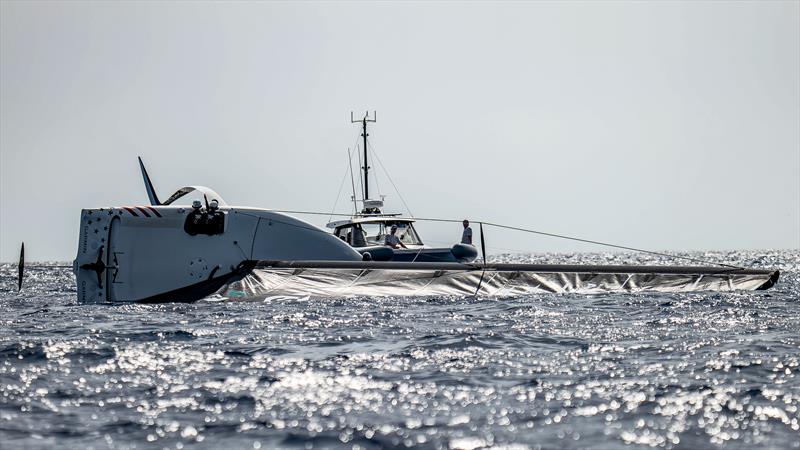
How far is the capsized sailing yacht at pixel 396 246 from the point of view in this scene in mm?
24203

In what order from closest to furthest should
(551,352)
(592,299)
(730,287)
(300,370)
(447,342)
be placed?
1. (300,370)
2. (551,352)
3. (447,342)
4. (592,299)
5. (730,287)

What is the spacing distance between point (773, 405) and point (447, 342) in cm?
465

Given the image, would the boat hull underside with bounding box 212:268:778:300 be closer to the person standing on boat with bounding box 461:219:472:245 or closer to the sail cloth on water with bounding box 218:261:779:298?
the sail cloth on water with bounding box 218:261:779:298

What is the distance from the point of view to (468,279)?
20891mm

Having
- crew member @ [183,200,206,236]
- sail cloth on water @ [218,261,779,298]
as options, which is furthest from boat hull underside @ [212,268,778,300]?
crew member @ [183,200,206,236]

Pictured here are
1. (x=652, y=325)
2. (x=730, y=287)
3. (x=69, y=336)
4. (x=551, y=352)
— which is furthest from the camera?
(x=730, y=287)

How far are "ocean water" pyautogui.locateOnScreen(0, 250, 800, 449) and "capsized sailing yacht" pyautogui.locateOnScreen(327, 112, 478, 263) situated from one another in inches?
362

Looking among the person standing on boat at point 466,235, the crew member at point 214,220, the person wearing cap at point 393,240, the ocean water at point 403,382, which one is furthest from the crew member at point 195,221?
the person standing on boat at point 466,235

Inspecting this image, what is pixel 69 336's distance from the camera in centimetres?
1227

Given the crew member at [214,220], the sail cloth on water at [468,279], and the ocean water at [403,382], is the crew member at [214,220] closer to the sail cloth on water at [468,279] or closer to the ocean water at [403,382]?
the sail cloth on water at [468,279]

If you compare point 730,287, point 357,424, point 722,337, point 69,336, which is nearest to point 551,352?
point 722,337

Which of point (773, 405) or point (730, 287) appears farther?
point (730, 287)

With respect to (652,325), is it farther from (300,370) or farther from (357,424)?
(357,424)

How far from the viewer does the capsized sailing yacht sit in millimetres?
24203
